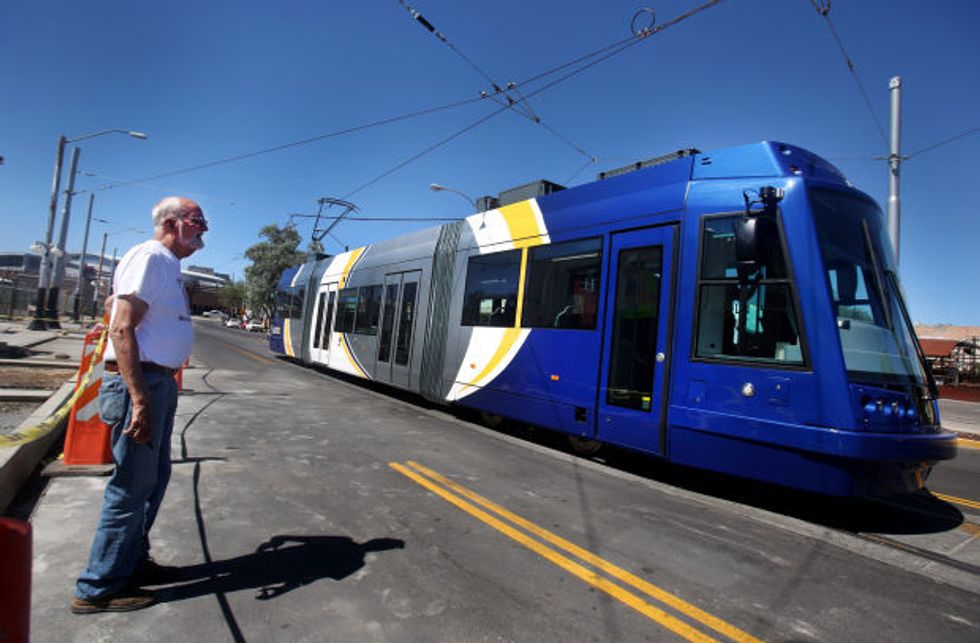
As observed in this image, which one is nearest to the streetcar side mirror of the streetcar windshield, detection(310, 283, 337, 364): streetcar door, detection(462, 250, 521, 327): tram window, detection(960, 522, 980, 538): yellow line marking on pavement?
the streetcar windshield

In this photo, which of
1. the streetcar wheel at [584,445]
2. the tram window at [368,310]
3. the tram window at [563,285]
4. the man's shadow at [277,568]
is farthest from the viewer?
the tram window at [368,310]

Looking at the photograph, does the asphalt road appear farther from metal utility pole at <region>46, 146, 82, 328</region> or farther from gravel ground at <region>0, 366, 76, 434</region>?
metal utility pole at <region>46, 146, 82, 328</region>

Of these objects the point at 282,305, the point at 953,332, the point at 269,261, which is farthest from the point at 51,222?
the point at 953,332

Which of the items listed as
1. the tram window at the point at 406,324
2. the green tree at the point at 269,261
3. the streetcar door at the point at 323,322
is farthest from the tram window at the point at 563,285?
the green tree at the point at 269,261

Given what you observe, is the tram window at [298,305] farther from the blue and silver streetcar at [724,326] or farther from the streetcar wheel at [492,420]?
the blue and silver streetcar at [724,326]

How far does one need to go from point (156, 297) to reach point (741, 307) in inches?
180

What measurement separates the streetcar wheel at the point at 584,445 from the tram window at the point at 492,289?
1817mm

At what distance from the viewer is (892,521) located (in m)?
5.02

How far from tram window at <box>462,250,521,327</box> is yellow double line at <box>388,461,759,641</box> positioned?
3235 mm

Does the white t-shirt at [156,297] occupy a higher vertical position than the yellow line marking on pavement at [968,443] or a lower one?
higher

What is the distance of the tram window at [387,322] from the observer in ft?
37.1

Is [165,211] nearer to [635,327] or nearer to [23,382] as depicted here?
[635,327]

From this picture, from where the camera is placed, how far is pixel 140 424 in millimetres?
2650

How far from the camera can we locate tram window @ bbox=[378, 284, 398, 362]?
11319 mm
